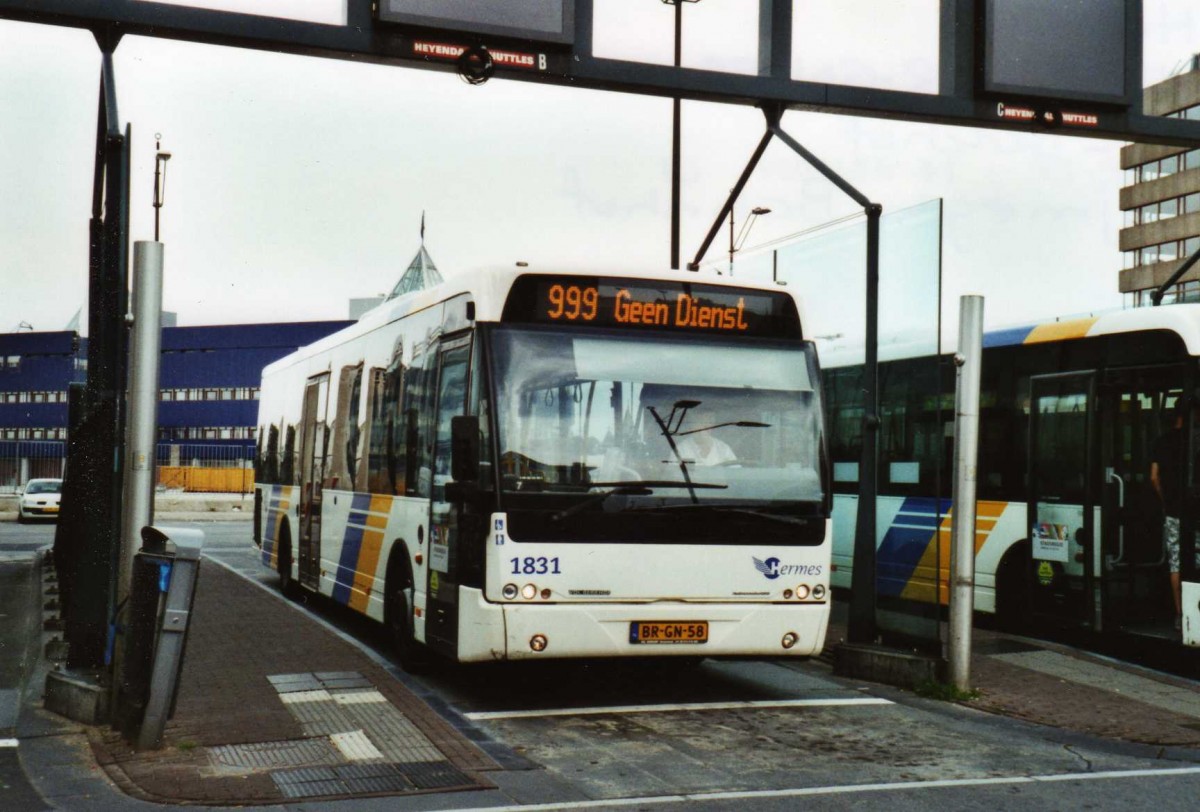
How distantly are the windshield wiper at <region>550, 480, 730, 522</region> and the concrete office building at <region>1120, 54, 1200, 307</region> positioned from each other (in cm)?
9026

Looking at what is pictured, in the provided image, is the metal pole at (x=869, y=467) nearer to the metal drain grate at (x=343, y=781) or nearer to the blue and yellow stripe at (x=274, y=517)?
the metal drain grate at (x=343, y=781)

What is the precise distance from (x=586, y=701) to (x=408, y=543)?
2.04 meters

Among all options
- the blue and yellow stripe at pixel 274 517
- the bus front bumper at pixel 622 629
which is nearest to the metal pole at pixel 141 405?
the bus front bumper at pixel 622 629

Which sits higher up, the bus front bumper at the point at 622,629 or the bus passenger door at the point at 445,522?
the bus passenger door at the point at 445,522

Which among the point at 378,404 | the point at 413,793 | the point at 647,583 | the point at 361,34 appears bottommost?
the point at 413,793

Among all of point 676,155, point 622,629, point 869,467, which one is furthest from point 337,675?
point 676,155

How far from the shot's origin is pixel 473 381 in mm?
9438

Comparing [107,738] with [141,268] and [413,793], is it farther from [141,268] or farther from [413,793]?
[141,268]

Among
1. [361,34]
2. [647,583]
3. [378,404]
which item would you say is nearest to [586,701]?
[647,583]

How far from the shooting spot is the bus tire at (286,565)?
17031 millimetres

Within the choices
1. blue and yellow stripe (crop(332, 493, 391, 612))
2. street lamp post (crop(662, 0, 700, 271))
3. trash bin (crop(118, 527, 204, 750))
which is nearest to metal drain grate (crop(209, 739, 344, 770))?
trash bin (crop(118, 527, 204, 750))

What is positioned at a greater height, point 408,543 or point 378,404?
point 378,404

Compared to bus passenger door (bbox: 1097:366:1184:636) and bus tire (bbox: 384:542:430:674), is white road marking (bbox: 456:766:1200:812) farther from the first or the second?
bus passenger door (bbox: 1097:366:1184:636)

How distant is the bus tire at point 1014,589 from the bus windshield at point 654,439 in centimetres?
541
